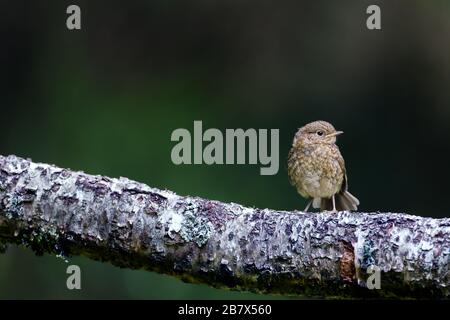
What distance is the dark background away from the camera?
511 cm

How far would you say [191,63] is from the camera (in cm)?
568

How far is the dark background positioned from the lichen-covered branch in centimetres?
228

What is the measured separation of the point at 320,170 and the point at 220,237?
1.10m

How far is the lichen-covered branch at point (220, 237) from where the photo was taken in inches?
91.3

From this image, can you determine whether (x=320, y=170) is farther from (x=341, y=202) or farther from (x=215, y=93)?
(x=215, y=93)

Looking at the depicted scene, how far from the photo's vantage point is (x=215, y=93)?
5.57m

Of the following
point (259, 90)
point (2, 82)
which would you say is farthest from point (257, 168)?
point (2, 82)

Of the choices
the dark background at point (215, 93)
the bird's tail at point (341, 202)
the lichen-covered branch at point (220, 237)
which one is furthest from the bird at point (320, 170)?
the dark background at point (215, 93)

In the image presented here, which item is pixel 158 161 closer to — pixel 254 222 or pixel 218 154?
pixel 218 154

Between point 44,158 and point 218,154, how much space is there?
52.5 inches

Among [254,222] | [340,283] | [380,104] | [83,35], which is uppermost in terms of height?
[83,35]

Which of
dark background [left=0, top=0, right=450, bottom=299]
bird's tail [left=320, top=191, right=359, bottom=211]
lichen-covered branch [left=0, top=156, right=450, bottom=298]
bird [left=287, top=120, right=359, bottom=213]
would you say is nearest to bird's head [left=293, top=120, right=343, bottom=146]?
bird [left=287, top=120, right=359, bottom=213]

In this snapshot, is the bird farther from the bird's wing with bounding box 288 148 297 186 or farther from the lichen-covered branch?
the lichen-covered branch

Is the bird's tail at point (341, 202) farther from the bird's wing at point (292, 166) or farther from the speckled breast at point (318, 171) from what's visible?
the bird's wing at point (292, 166)
